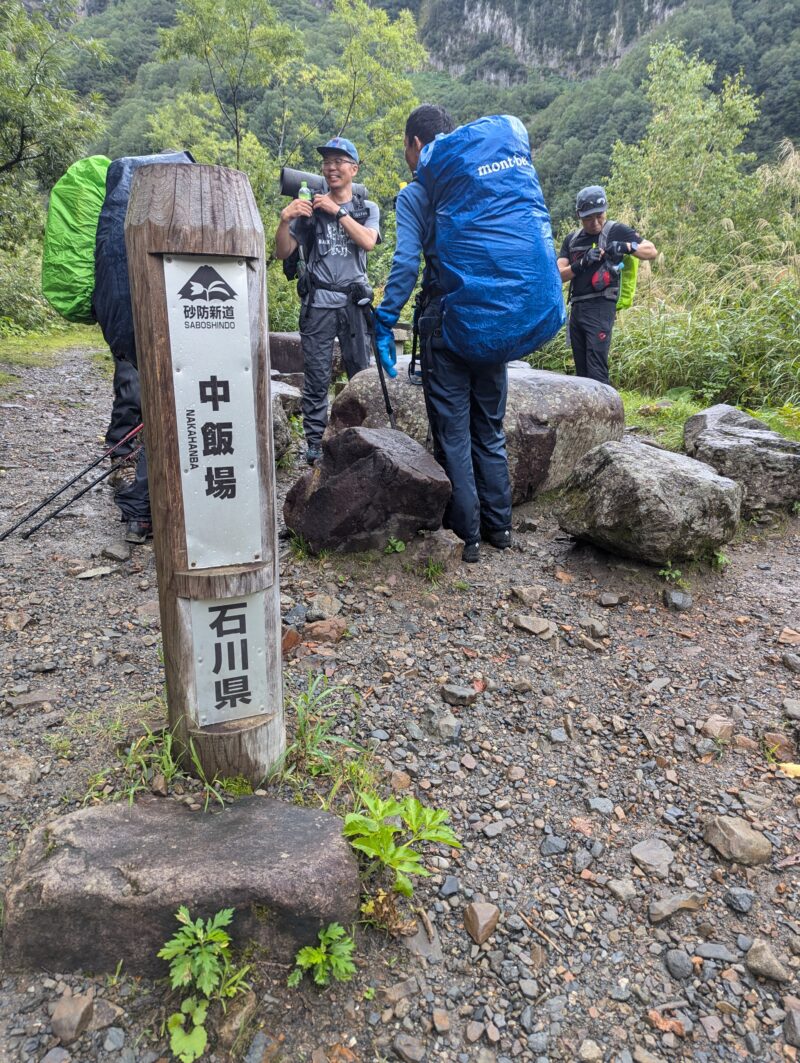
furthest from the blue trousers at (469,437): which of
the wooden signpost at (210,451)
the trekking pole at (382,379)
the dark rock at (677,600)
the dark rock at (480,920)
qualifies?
the dark rock at (480,920)

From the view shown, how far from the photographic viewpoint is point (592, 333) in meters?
6.15

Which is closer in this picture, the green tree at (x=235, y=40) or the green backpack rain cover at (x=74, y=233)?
the green backpack rain cover at (x=74, y=233)

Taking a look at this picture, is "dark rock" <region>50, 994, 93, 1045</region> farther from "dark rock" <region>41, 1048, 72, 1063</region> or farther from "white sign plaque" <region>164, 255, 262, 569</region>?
"white sign plaque" <region>164, 255, 262, 569</region>

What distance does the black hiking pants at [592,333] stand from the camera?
606 centimetres

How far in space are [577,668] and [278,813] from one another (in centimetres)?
168

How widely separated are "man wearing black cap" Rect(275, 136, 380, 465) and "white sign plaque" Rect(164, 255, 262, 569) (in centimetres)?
302

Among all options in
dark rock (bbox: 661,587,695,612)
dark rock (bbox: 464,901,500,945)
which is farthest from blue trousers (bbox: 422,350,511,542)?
dark rock (bbox: 464,901,500,945)

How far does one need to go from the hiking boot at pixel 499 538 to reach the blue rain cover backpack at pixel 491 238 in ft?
3.80

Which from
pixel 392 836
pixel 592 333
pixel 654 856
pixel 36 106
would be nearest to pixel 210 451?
pixel 392 836

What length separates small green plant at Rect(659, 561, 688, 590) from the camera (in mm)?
3632

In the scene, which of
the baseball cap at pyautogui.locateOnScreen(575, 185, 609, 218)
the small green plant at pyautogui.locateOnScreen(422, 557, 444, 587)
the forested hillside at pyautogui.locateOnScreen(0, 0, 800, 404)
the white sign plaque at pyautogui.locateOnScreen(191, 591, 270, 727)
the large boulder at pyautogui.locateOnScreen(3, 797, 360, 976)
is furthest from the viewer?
the forested hillside at pyautogui.locateOnScreen(0, 0, 800, 404)

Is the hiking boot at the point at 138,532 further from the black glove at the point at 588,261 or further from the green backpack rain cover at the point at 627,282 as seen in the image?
the green backpack rain cover at the point at 627,282

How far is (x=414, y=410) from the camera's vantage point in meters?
4.75

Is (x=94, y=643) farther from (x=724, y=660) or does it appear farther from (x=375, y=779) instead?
(x=724, y=660)
